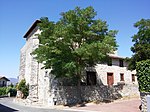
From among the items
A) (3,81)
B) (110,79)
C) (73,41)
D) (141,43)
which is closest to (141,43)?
(141,43)

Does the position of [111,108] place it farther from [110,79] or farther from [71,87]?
[110,79]

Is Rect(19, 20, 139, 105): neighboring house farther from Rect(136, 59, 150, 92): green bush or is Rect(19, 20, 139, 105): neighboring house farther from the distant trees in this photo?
Rect(136, 59, 150, 92): green bush

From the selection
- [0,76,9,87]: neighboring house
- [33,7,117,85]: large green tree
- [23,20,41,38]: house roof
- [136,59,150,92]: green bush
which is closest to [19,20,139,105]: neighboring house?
[23,20,41,38]: house roof

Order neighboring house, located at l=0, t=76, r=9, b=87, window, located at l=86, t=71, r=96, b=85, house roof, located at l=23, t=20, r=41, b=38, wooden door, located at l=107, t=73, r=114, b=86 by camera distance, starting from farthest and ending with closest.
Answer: neighboring house, located at l=0, t=76, r=9, b=87 → wooden door, located at l=107, t=73, r=114, b=86 → house roof, located at l=23, t=20, r=41, b=38 → window, located at l=86, t=71, r=96, b=85

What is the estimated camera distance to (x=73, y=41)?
20922 millimetres

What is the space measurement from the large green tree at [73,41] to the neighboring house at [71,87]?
2942 mm

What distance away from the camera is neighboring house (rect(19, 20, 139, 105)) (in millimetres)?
22698

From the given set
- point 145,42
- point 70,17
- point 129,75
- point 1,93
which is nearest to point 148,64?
point 145,42

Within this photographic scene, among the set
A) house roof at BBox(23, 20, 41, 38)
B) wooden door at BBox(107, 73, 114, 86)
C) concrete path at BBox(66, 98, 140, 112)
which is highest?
house roof at BBox(23, 20, 41, 38)

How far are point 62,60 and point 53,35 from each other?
283 centimetres

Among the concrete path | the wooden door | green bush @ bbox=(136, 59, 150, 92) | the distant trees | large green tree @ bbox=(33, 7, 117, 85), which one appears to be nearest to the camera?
green bush @ bbox=(136, 59, 150, 92)

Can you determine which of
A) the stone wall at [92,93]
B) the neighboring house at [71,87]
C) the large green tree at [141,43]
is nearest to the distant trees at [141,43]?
the large green tree at [141,43]

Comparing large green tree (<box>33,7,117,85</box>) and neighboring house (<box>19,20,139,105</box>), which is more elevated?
large green tree (<box>33,7,117,85</box>)

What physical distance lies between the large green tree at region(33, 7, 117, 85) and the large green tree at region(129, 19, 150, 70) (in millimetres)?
2665
